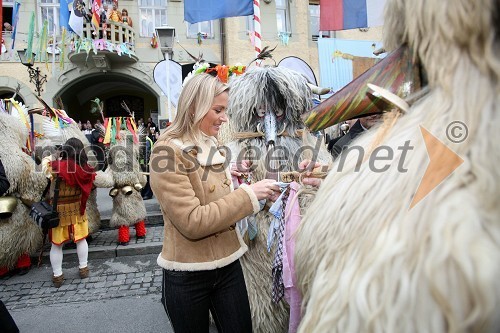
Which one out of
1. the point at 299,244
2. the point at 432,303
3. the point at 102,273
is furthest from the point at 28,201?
the point at 432,303

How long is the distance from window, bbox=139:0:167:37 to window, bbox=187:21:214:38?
97cm

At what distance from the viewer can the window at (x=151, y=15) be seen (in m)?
12.2

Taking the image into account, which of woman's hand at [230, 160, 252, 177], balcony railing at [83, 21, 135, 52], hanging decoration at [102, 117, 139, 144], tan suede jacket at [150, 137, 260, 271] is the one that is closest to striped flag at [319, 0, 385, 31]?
hanging decoration at [102, 117, 139, 144]

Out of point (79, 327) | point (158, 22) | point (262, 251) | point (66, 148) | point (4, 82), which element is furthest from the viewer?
point (158, 22)

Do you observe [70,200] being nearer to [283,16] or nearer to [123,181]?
[123,181]

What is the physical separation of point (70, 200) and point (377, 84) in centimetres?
413

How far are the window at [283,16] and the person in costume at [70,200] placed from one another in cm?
1075

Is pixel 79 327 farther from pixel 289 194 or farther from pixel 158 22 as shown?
pixel 158 22

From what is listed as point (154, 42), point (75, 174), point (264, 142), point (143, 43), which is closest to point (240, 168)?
point (264, 142)

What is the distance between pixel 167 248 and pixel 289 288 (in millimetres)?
684

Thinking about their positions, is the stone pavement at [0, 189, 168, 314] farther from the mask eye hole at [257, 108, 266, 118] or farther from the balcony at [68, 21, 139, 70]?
the balcony at [68, 21, 139, 70]

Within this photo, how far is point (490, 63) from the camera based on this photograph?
0.62 m

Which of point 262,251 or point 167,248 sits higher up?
point 167,248

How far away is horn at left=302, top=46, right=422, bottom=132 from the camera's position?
31.7 inches
